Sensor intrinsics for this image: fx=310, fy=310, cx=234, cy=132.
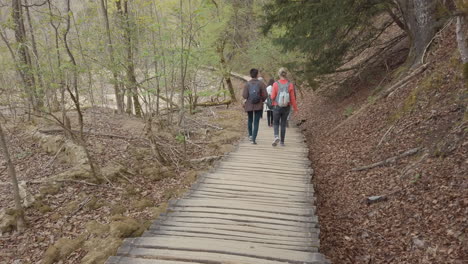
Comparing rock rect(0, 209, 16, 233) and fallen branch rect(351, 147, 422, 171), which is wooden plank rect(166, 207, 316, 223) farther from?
rock rect(0, 209, 16, 233)

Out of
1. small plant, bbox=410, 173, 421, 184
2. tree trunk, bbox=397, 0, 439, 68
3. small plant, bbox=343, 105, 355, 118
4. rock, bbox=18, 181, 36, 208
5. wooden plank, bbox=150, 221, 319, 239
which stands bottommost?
rock, bbox=18, 181, 36, 208

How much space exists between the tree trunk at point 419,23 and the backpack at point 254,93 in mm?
4356

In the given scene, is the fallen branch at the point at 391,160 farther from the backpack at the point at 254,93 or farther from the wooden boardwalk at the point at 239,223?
the backpack at the point at 254,93

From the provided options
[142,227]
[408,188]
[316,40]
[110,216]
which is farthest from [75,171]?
[316,40]

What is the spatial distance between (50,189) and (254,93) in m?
5.44

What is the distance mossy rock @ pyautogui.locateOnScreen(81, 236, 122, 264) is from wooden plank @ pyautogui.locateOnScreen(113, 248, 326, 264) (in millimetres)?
1395

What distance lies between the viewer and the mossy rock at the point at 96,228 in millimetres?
5698

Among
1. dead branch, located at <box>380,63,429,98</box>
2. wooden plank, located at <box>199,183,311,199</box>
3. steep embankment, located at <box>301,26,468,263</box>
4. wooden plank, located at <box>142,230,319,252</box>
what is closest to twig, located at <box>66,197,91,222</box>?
wooden plank, located at <box>199,183,311,199</box>

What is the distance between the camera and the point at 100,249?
16.5 ft

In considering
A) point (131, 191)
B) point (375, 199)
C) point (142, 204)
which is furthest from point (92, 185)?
point (375, 199)

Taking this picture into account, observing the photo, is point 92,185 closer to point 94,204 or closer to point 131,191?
point 94,204

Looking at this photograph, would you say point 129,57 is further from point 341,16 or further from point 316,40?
point 341,16

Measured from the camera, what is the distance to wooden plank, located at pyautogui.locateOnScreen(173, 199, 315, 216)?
501 cm

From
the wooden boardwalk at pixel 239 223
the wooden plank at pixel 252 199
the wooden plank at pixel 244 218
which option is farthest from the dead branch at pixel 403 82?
the wooden plank at pixel 244 218
